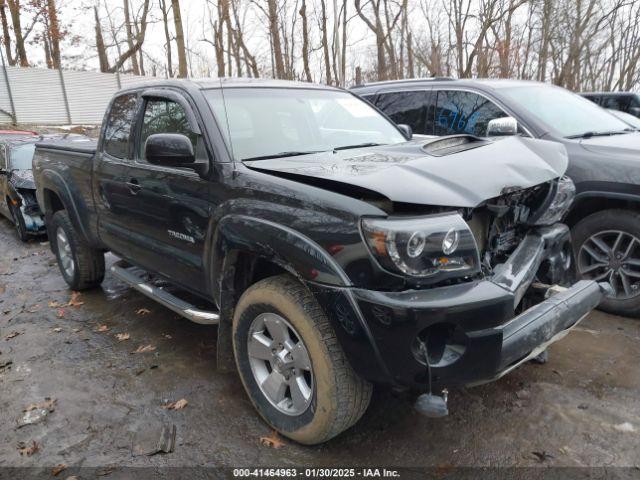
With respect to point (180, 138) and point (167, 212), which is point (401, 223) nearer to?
point (180, 138)

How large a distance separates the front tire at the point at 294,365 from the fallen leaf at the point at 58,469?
1.02 m

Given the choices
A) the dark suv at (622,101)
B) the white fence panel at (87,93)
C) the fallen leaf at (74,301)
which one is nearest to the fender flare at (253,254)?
the fallen leaf at (74,301)

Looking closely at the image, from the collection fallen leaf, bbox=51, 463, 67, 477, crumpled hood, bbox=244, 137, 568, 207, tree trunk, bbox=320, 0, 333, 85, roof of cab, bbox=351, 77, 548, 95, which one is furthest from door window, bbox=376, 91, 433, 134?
tree trunk, bbox=320, 0, 333, 85

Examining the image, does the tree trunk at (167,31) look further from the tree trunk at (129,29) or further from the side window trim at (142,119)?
the side window trim at (142,119)

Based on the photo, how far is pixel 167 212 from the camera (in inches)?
130

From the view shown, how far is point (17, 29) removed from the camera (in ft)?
81.0

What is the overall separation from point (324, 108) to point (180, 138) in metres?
1.35

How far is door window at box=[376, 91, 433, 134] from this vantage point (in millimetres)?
5527

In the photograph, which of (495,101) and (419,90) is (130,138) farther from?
(495,101)

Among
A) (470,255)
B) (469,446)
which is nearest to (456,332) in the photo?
(470,255)

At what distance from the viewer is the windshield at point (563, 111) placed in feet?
14.9

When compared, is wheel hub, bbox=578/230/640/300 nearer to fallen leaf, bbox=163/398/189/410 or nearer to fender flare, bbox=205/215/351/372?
fender flare, bbox=205/215/351/372

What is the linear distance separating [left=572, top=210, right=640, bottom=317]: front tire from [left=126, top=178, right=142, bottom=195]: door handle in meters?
3.50

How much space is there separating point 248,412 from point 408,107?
13.1ft
